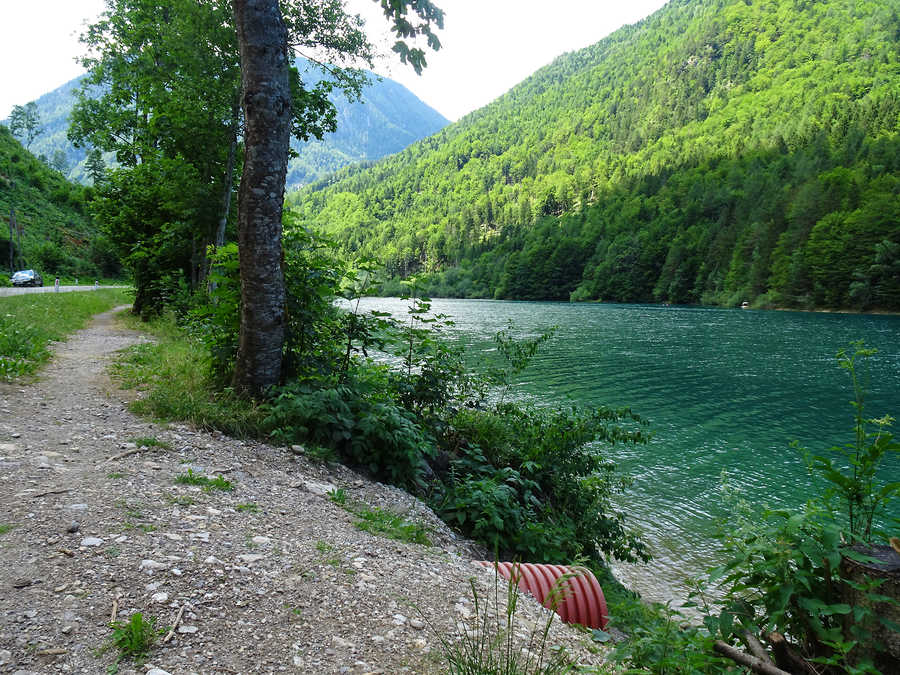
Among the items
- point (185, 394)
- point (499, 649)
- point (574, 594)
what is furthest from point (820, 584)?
point (185, 394)

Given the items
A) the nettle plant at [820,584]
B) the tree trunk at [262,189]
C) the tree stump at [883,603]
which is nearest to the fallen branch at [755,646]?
the nettle plant at [820,584]

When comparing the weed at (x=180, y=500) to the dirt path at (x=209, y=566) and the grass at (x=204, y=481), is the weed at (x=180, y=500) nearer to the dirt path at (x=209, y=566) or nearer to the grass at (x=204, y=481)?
the dirt path at (x=209, y=566)

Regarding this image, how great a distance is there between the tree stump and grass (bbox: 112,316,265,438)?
5.98 m

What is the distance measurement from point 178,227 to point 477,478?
643 inches

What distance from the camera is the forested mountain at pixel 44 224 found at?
53.9 metres

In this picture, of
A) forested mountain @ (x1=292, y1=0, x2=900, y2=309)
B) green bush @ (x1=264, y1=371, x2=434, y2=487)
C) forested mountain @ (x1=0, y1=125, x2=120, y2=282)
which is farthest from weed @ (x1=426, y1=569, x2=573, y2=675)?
forested mountain @ (x1=0, y1=125, x2=120, y2=282)

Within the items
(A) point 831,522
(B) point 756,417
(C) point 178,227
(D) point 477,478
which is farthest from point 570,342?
(A) point 831,522

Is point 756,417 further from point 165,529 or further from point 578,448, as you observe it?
point 165,529

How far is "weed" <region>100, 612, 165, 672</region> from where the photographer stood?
2469mm

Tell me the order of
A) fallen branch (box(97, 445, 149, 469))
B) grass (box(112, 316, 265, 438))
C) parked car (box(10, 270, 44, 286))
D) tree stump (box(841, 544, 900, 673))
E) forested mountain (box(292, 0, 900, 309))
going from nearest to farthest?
tree stump (box(841, 544, 900, 673)), fallen branch (box(97, 445, 149, 469)), grass (box(112, 316, 265, 438)), parked car (box(10, 270, 44, 286)), forested mountain (box(292, 0, 900, 309))

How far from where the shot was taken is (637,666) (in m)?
3.06

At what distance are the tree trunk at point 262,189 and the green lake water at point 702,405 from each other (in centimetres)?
615

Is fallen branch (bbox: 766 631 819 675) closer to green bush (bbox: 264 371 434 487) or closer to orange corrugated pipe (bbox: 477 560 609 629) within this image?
orange corrugated pipe (bbox: 477 560 609 629)

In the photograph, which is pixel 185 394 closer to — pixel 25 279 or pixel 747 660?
pixel 747 660
